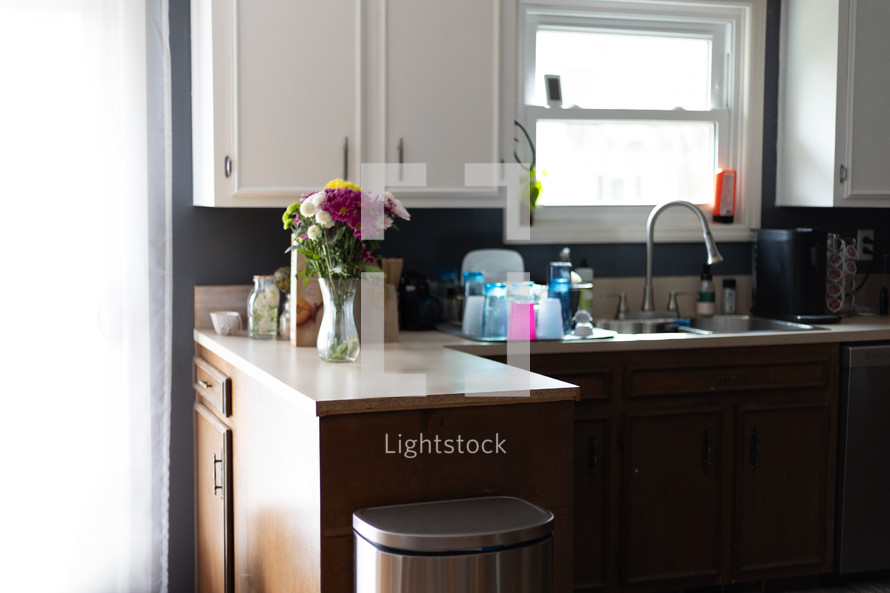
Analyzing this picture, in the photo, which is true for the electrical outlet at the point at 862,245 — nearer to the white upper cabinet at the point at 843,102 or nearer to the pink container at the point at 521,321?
the white upper cabinet at the point at 843,102

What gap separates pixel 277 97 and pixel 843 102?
6.53 feet

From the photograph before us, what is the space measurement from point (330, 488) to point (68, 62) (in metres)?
1.75

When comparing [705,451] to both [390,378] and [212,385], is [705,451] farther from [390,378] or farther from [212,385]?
[212,385]

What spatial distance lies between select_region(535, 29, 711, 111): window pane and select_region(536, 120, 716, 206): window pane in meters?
0.09

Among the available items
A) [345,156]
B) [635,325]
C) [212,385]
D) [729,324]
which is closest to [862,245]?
[729,324]

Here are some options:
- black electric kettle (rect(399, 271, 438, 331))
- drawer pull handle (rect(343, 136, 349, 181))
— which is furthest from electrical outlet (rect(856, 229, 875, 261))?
drawer pull handle (rect(343, 136, 349, 181))

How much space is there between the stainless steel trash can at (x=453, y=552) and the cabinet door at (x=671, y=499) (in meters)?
1.28

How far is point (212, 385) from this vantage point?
9.88 ft

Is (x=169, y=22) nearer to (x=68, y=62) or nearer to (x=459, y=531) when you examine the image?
(x=68, y=62)

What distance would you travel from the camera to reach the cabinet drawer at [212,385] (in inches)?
109

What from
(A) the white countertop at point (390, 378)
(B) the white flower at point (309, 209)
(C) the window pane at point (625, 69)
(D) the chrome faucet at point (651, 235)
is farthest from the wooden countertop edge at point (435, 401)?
(C) the window pane at point (625, 69)

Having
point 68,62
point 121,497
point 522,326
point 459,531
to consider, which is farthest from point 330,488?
point 68,62

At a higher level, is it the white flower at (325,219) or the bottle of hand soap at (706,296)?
the white flower at (325,219)

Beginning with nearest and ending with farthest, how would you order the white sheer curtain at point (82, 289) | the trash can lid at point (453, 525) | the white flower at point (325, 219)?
the trash can lid at point (453, 525), the white flower at point (325, 219), the white sheer curtain at point (82, 289)
